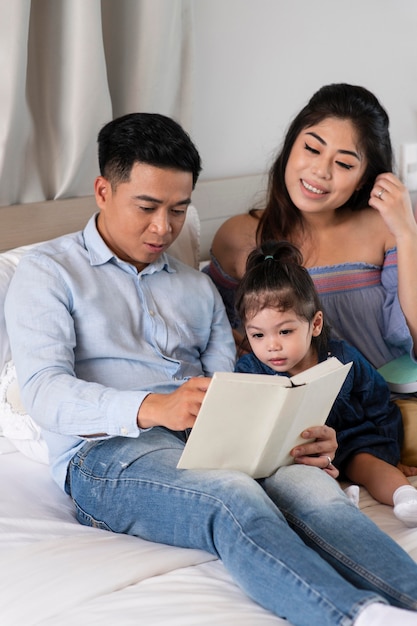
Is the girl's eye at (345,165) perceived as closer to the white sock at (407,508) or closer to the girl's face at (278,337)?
the girl's face at (278,337)

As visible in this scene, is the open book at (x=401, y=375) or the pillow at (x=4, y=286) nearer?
the pillow at (x=4, y=286)

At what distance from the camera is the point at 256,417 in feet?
4.80

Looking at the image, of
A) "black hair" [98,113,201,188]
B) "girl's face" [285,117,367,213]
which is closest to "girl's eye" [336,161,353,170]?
"girl's face" [285,117,367,213]

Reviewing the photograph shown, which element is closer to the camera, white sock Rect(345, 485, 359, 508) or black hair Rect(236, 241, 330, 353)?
white sock Rect(345, 485, 359, 508)

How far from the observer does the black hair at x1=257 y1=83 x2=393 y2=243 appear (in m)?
2.20

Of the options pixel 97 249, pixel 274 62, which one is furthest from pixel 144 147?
pixel 274 62

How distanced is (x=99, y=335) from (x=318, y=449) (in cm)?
48

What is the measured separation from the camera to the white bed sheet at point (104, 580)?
49.9 inches

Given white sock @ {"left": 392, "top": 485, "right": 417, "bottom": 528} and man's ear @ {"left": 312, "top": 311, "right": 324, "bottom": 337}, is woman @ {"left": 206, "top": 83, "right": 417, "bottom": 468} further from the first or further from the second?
white sock @ {"left": 392, "top": 485, "right": 417, "bottom": 528}

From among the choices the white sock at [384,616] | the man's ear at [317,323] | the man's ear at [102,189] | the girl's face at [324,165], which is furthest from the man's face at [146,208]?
the white sock at [384,616]

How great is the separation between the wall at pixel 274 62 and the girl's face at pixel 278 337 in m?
1.10

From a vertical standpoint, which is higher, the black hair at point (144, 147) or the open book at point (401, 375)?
the black hair at point (144, 147)

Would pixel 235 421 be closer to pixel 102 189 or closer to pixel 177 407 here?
pixel 177 407

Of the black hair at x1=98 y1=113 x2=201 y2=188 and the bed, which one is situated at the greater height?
the black hair at x1=98 y1=113 x2=201 y2=188
